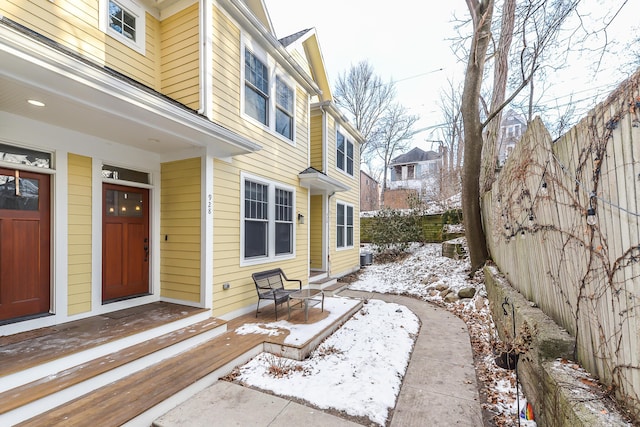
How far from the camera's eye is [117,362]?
2.92 meters

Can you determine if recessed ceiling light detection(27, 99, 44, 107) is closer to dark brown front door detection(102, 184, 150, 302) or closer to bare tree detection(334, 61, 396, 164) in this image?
dark brown front door detection(102, 184, 150, 302)

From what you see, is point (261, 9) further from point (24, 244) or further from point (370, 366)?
point (370, 366)

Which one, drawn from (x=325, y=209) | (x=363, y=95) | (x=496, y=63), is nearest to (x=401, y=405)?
(x=325, y=209)

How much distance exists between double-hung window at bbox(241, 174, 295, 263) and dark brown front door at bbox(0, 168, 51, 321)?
104 inches

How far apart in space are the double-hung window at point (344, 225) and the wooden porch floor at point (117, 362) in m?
5.54

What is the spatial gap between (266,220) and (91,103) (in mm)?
3409

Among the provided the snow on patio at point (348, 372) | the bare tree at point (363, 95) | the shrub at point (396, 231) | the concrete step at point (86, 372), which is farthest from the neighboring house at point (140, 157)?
the bare tree at point (363, 95)

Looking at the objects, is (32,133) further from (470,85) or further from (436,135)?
(436,135)

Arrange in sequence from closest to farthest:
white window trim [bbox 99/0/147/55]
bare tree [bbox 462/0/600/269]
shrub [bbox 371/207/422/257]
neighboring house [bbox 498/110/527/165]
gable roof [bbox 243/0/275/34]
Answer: white window trim [bbox 99/0/147/55] → bare tree [bbox 462/0/600/269] → gable roof [bbox 243/0/275/34] → neighboring house [bbox 498/110/527/165] → shrub [bbox 371/207/422/257]

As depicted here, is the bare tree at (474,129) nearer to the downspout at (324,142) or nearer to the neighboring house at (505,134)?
the neighboring house at (505,134)

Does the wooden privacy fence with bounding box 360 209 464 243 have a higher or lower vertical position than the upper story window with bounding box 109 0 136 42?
lower

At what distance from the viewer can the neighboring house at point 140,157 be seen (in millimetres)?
3229

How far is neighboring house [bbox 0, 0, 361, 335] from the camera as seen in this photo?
3.23m

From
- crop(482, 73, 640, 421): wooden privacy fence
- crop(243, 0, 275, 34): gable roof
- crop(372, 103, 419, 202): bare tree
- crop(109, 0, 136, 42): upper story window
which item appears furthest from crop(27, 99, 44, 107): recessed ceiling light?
crop(372, 103, 419, 202): bare tree
